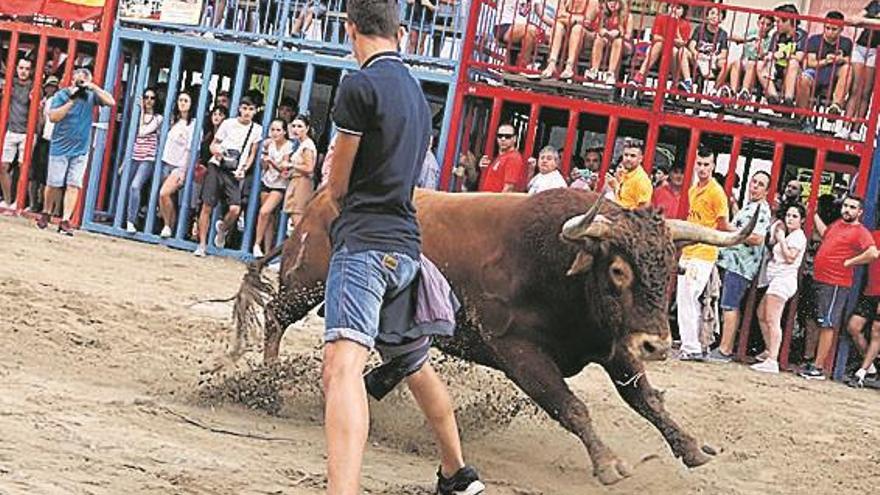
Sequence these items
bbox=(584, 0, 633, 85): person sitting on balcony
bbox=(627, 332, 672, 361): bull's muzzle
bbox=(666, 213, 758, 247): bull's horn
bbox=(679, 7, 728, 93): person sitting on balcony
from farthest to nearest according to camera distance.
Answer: bbox=(584, 0, 633, 85): person sitting on balcony, bbox=(679, 7, 728, 93): person sitting on balcony, bbox=(666, 213, 758, 247): bull's horn, bbox=(627, 332, 672, 361): bull's muzzle

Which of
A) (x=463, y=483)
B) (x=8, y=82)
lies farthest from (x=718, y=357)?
(x=8, y=82)

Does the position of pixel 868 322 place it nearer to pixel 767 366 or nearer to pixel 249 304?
pixel 767 366

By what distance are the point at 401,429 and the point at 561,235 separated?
1.37 m

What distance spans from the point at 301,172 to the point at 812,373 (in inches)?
205

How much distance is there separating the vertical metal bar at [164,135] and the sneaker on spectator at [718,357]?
5.94 m

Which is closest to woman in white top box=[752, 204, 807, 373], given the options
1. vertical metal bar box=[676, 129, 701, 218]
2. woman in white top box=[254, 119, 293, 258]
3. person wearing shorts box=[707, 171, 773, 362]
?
person wearing shorts box=[707, 171, 773, 362]

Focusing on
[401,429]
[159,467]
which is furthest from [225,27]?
[159,467]

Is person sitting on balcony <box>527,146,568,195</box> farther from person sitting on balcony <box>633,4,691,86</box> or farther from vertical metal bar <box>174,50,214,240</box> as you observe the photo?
vertical metal bar <box>174,50,214,240</box>

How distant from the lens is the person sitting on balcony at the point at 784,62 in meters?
12.3

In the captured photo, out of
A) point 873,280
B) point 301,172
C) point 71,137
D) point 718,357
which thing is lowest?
point 718,357

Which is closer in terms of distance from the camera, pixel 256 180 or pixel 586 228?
pixel 586 228

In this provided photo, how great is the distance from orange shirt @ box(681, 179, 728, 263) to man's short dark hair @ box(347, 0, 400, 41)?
282 inches

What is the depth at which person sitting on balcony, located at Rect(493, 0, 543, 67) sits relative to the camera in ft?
44.9

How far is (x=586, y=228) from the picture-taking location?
643cm
